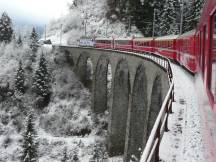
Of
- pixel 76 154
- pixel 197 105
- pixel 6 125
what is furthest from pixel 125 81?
pixel 197 105

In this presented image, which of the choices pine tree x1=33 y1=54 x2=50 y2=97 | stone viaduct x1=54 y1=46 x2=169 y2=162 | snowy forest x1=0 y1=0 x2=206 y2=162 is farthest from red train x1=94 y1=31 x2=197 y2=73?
pine tree x1=33 y1=54 x2=50 y2=97

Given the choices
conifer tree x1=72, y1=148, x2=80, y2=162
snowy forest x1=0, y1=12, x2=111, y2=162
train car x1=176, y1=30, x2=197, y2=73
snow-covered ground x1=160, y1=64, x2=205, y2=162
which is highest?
train car x1=176, y1=30, x2=197, y2=73

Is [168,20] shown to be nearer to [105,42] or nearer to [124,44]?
[105,42]

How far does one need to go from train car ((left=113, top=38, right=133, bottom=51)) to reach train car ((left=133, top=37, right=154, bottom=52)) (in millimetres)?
1575

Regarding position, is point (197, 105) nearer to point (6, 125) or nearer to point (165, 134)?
point (165, 134)

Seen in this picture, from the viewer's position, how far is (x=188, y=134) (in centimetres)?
920

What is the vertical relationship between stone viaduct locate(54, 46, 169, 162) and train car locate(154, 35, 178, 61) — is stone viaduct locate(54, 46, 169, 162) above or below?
below

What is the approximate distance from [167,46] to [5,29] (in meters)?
66.0

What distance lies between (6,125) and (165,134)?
5031 cm

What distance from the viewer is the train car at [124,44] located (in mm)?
51250

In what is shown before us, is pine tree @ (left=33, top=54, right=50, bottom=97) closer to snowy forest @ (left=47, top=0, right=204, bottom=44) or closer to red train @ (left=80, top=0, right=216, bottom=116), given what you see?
red train @ (left=80, top=0, right=216, bottom=116)

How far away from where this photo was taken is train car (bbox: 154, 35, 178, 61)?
33269mm

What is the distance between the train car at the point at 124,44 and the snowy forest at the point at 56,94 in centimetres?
467

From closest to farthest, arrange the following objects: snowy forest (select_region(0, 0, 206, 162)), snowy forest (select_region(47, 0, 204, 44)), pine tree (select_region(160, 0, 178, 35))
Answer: snowy forest (select_region(0, 0, 206, 162))
snowy forest (select_region(47, 0, 204, 44))
pine tree (select_region(160, 0, 178, 35))
